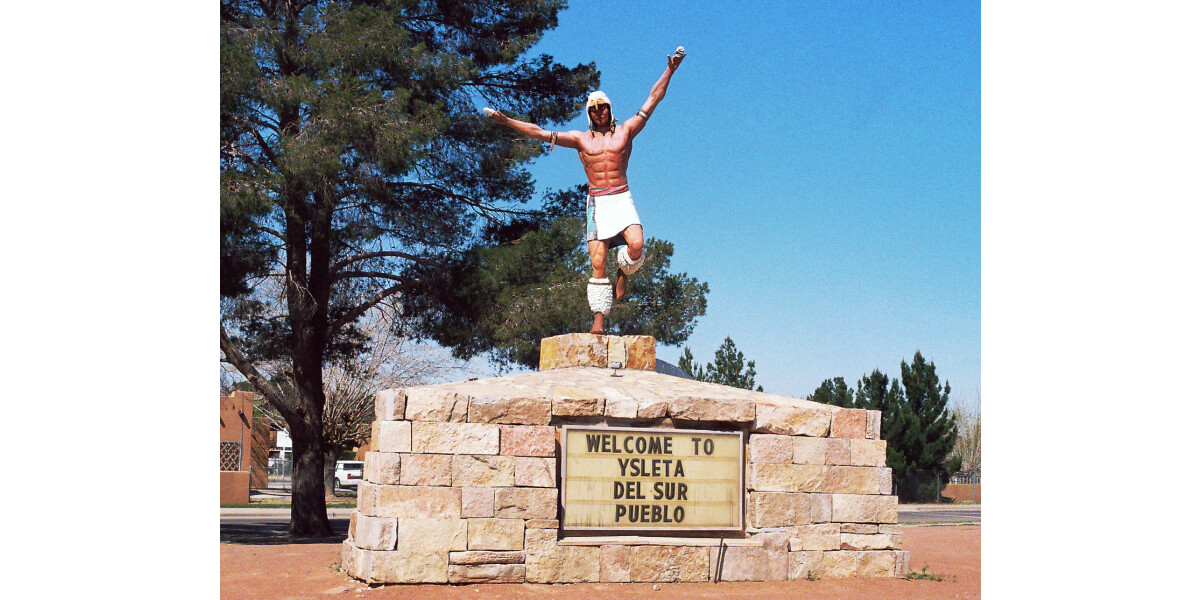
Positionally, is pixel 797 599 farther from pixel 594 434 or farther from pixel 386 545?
pixel 386 545

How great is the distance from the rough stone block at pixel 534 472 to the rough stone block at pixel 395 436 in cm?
87

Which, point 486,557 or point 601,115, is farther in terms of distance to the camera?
point 601,115

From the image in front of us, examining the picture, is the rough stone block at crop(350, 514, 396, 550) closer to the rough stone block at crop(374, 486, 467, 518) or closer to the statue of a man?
the rough stone block at crop(374, 486, 467, 518)

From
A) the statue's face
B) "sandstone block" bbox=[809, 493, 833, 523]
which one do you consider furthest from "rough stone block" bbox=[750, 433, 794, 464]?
the statue's face

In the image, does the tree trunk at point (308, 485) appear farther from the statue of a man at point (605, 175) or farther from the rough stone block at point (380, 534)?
the rough stone block at point (380, 534)

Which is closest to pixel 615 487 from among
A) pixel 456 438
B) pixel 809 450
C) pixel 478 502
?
pixel 478 502

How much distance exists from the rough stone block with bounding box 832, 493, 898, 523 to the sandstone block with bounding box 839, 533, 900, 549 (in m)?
0.13

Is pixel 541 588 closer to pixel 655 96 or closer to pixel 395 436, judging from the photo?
pixel 395 436

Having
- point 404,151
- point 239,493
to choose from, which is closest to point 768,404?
point 404,151

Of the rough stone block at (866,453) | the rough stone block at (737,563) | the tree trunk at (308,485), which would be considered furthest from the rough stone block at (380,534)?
the tree trunk at (308,485)

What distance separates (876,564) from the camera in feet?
29.9

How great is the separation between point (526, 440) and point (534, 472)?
27 cm

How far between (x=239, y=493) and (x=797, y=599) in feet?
81.0

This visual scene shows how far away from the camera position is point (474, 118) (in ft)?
54.2
